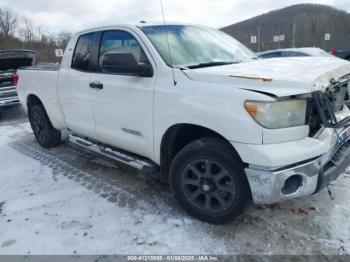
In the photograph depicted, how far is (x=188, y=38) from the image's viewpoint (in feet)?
11.6

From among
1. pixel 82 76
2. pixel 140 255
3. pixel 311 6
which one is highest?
pixel 311 6

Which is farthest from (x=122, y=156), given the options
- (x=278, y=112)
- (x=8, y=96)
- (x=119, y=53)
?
(x=8, y=96)

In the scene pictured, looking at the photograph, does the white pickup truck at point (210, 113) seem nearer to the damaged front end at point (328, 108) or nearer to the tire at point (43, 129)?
the damaged front end at point (328, 108)

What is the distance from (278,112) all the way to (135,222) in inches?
66.6

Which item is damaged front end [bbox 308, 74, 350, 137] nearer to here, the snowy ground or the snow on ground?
the snowy ground

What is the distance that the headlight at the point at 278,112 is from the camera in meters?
2.41

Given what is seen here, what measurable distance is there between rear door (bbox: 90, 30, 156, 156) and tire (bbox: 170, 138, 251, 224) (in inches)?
19.8

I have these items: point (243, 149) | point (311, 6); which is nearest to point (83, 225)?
point (243, 149)

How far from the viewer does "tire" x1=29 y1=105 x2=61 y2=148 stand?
5402mm

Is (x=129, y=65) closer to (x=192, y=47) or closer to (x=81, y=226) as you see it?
(x=192, y=47)

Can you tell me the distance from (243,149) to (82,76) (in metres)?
2.47

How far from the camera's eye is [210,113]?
103 inches

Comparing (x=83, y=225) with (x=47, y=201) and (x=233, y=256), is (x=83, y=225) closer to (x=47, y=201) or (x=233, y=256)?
(x=47, y=201)

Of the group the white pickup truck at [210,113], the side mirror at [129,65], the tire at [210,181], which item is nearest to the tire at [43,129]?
the white pickup truck at [210,113]
